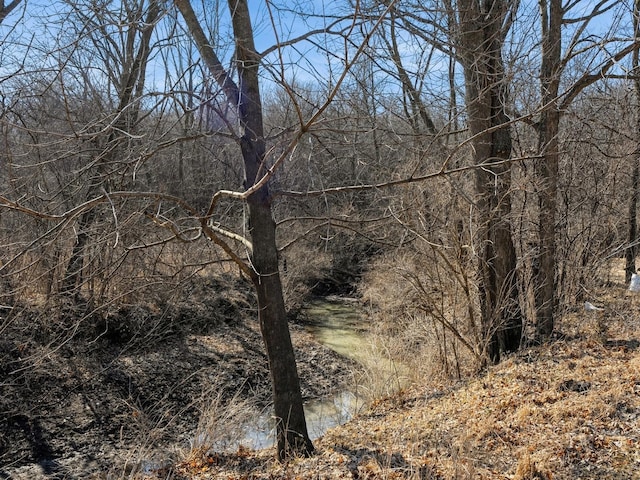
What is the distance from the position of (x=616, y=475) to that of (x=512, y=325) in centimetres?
381

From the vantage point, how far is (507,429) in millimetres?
4848

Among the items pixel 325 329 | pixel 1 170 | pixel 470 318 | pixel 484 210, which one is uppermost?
pixel 1 170

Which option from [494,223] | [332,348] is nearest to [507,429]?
[494,223]

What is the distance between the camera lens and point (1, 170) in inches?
312

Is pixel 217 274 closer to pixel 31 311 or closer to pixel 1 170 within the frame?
pixel 31 311

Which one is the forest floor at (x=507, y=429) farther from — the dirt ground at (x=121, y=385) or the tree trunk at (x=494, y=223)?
the dirt ground at (x=121, y=385)

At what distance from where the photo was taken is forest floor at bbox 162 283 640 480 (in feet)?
13.3

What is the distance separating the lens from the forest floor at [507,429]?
4.06m

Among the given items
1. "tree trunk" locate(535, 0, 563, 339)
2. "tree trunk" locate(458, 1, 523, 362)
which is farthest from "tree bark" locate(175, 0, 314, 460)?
"tree trunk" locate(535, 0, 563, 339)

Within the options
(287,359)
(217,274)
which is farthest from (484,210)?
(217,274)

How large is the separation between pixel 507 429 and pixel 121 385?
294 inches

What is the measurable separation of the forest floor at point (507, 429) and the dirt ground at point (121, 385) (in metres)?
1.96

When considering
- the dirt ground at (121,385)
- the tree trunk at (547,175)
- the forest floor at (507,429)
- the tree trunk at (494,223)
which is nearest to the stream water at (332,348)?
the dirt ground at (121,385)

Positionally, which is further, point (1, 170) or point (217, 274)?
point (217, 274)
